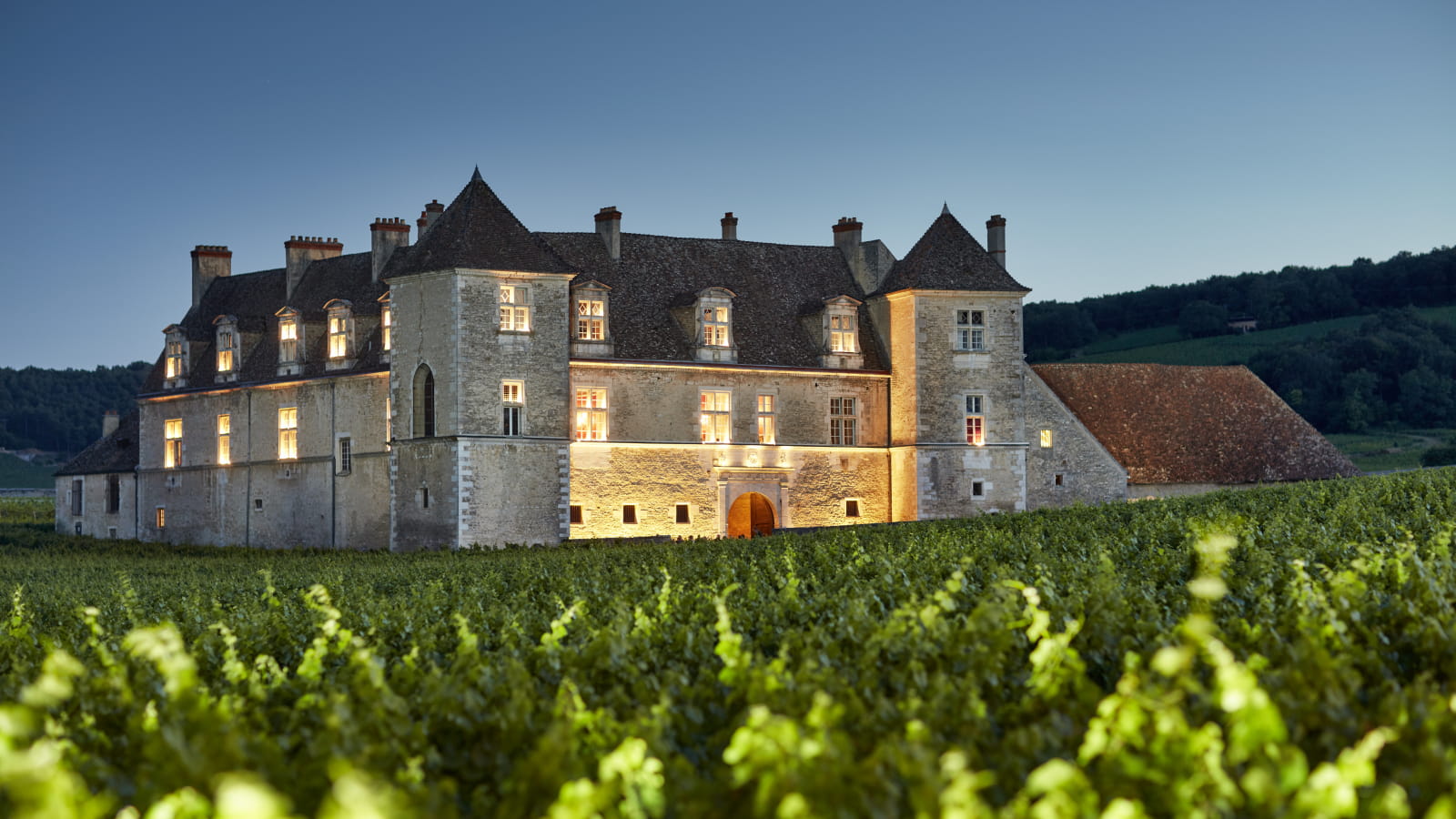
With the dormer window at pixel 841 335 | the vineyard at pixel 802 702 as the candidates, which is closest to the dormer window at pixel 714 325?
the dormer window at pixel 841 335

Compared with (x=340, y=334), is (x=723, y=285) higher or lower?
higher

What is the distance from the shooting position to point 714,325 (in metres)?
49.3

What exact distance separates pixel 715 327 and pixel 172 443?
71.4 feet

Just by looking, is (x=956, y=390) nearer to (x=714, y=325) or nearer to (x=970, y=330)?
(x=970, y=330)

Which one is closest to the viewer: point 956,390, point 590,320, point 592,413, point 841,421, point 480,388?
point 480,388

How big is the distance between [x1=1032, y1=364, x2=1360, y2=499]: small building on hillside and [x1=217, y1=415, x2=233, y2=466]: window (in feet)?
98.5

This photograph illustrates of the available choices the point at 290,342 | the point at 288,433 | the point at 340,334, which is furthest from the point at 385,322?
the point at 288,433

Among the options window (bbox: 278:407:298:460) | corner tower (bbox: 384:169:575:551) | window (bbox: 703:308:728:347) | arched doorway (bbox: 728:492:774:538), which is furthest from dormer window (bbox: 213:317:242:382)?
arched doorway (bbox: 728:492:774:538)

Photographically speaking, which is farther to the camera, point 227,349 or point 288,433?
point 227,349

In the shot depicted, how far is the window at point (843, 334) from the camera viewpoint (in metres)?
50.8

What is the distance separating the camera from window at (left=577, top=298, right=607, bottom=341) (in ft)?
154

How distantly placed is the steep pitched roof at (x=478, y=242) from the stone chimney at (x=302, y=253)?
932 centimetres

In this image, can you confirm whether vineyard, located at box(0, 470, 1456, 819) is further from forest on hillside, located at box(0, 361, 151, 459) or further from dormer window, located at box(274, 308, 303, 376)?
forest on hillside, located at box(0, 361, 151, 459)

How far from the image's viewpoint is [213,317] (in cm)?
5662
